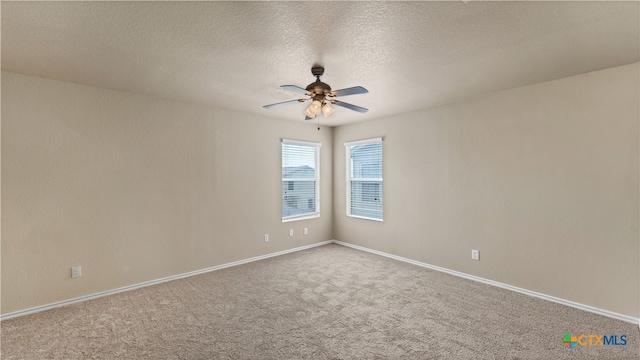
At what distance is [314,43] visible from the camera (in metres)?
2.21

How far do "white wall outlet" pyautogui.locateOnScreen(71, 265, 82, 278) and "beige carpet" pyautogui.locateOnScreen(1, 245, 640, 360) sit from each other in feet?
1.08

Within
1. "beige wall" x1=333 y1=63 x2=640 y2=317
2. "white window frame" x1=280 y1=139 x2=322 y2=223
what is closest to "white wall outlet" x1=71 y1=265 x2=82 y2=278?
"white window frame" x1=280 y1=139 x2=322 y2=223

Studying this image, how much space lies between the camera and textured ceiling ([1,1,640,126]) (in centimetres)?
180

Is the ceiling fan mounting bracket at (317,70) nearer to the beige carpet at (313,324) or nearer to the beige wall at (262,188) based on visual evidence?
the beige wall at (262,188)

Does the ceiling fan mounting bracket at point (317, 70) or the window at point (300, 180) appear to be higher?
the ceiling fan mounting bracket at point (317, 70)

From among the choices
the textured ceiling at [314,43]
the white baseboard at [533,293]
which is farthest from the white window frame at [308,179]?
the textured ceiling at [314,43]

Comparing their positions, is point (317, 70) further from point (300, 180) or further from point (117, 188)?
point (300, 180)

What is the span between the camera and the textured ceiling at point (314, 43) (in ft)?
5.92

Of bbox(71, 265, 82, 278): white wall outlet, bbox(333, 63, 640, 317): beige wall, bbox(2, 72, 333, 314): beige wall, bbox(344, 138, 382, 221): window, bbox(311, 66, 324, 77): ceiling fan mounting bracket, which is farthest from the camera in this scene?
bbox(344, 138, 382, 221): window

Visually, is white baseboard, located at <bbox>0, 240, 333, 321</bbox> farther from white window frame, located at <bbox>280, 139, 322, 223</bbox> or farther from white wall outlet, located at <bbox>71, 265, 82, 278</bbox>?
white window frame, located at <bbox>280, 139, 322, 223</bbox>

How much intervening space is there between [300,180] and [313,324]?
10.0 ft

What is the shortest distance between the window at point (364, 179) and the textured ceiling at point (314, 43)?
1850 millimetres

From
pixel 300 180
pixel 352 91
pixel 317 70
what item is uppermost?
pixel 317 70

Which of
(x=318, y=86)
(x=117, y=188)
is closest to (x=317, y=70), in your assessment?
(x=318, y=86)
